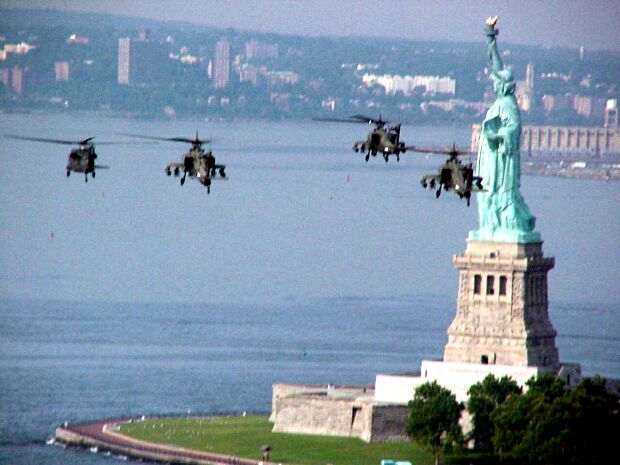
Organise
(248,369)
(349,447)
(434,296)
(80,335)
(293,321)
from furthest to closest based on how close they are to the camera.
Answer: (434,296) < (293,321) < (80,335) < (248,369) < (349,447)

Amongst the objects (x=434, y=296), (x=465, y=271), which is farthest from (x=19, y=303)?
(x=465, y=271)

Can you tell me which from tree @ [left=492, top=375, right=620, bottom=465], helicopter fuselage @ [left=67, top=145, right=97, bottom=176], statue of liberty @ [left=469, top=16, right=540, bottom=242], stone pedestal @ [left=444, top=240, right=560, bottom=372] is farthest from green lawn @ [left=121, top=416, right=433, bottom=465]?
helicopter fuselage @ [left=67, top=145, right=97, bottom=176]

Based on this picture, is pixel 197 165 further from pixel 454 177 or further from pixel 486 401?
pixel 486 401

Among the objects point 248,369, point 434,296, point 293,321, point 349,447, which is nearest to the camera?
point 349,447

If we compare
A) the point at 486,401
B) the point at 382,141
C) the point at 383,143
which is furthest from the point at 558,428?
the point at 383,143

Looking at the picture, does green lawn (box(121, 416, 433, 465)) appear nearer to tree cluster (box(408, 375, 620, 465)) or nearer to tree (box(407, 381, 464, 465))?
tree (box(407, 381, 464, 465))

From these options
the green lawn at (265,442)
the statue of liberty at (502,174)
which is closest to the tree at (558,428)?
the green lawn at (265,442)

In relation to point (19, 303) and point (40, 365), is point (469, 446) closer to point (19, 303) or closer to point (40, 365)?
point (40, 365)
